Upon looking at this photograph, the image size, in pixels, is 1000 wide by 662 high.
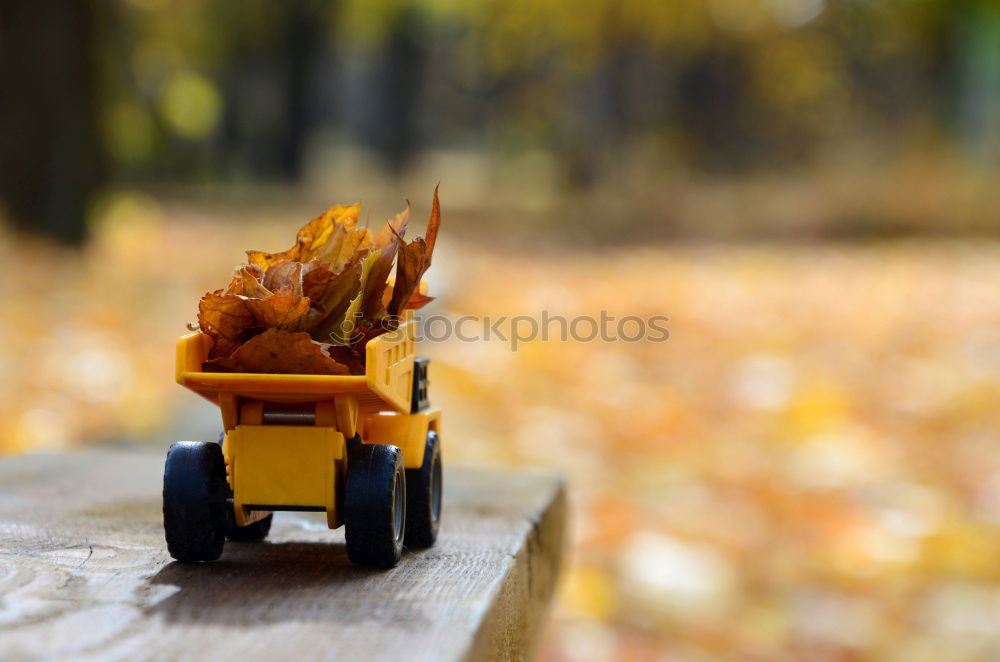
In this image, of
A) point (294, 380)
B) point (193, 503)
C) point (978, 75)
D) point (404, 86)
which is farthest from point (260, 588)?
point (404, 86)

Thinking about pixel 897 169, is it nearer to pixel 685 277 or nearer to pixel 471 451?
pixel 685 277

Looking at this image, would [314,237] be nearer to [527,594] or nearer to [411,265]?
[411,265]

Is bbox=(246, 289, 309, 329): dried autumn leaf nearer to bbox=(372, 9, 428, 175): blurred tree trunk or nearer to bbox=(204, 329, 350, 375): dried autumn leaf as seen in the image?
bbox=(204, 329, 350, 375): dried autumn leaf

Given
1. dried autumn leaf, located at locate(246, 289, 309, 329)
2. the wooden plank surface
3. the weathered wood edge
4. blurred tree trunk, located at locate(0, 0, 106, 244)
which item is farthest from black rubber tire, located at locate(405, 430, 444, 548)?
blurred tree trunk, located at locate(0, 0, 106, 244)

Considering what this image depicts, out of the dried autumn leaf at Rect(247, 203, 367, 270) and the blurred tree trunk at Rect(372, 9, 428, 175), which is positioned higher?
the blurred tree trunk at Rect(372, 9, 428, 175)

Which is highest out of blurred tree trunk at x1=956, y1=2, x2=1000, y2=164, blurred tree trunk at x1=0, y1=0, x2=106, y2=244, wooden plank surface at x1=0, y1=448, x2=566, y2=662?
blurred tree trunk at x1=956, y1=2, x2=1000, y2=164

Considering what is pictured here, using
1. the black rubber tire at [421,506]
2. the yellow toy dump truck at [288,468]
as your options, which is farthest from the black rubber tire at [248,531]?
the black rubber tire at [421,506]
